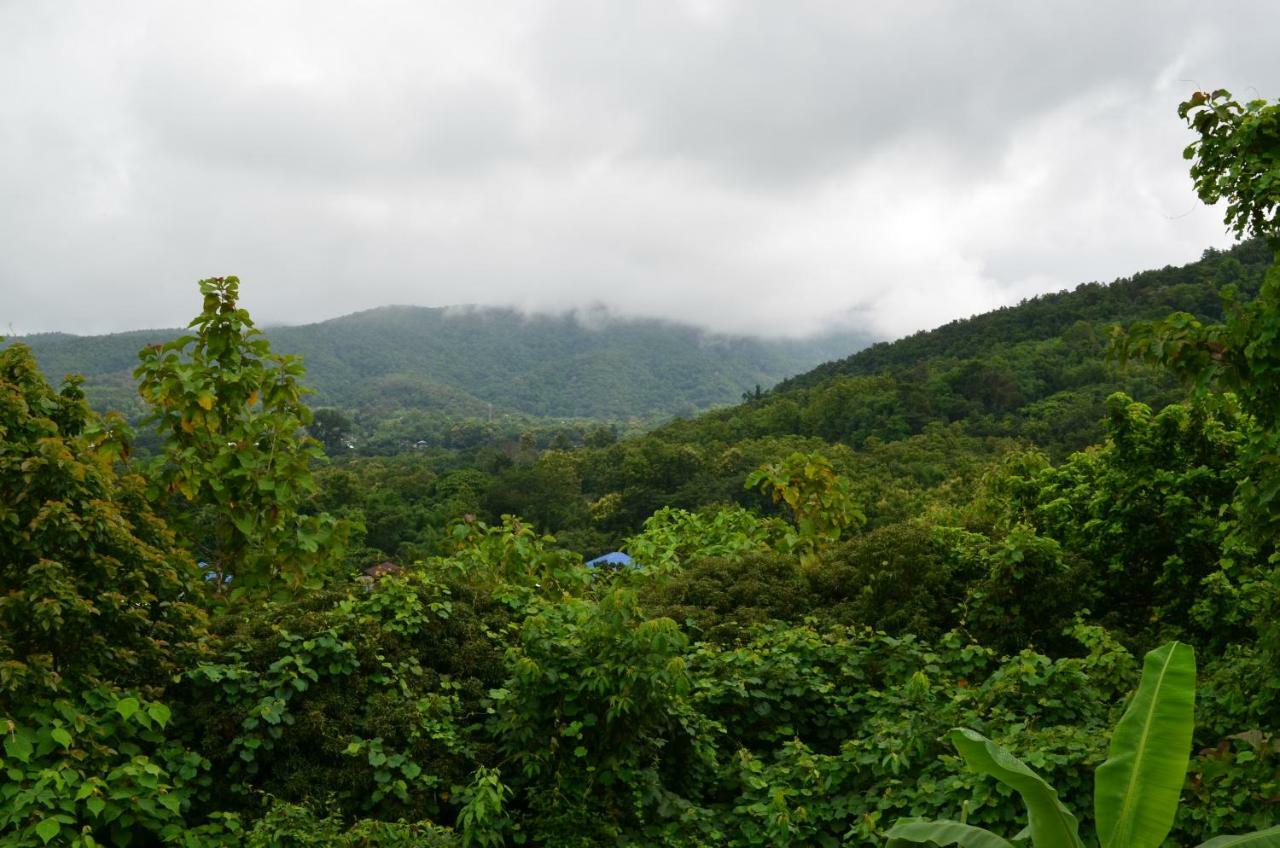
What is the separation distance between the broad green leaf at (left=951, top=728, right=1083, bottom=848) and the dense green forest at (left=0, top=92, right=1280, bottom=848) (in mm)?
10

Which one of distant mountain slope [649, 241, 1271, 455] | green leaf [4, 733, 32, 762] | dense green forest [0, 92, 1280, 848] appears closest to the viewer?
green leaf [4, 733, 32, 762]

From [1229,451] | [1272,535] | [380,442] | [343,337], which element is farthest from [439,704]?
[343,337]

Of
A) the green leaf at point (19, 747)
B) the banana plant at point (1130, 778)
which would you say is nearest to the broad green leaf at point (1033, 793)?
the banana plant at point (1130, 778)

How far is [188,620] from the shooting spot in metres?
5.04

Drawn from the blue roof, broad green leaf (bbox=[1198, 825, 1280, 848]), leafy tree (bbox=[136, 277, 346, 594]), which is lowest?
the blue roof

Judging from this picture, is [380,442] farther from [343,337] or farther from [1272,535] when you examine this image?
[343,337]

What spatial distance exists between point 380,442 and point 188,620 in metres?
85.8

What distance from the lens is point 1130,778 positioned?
2.90 metres

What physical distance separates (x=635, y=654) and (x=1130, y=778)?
2.49 metres

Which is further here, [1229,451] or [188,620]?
[1229,451]

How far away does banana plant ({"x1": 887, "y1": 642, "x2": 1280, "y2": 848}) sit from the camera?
2.85m

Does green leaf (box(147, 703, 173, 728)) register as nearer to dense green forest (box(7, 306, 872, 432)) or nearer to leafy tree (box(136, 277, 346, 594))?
leafy tree (box(136, 277, 346, 594))

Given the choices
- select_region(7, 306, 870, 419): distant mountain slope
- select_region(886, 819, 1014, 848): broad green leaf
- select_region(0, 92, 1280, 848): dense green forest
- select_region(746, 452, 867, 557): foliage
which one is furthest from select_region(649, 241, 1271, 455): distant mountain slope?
select_region(7, 306, 870, 419): distant mountain slope

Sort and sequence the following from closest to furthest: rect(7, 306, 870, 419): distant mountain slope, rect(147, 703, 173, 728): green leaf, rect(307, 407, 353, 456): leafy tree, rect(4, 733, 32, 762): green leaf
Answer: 1. rect(4, 733, 32, 762): green leaf
2. rect(147, 703, 173, 728): green leaf
3. rect(307, 407, 353, 456): leafy tree
4. rect(7, 306, 870, 419): distant mountain slope
